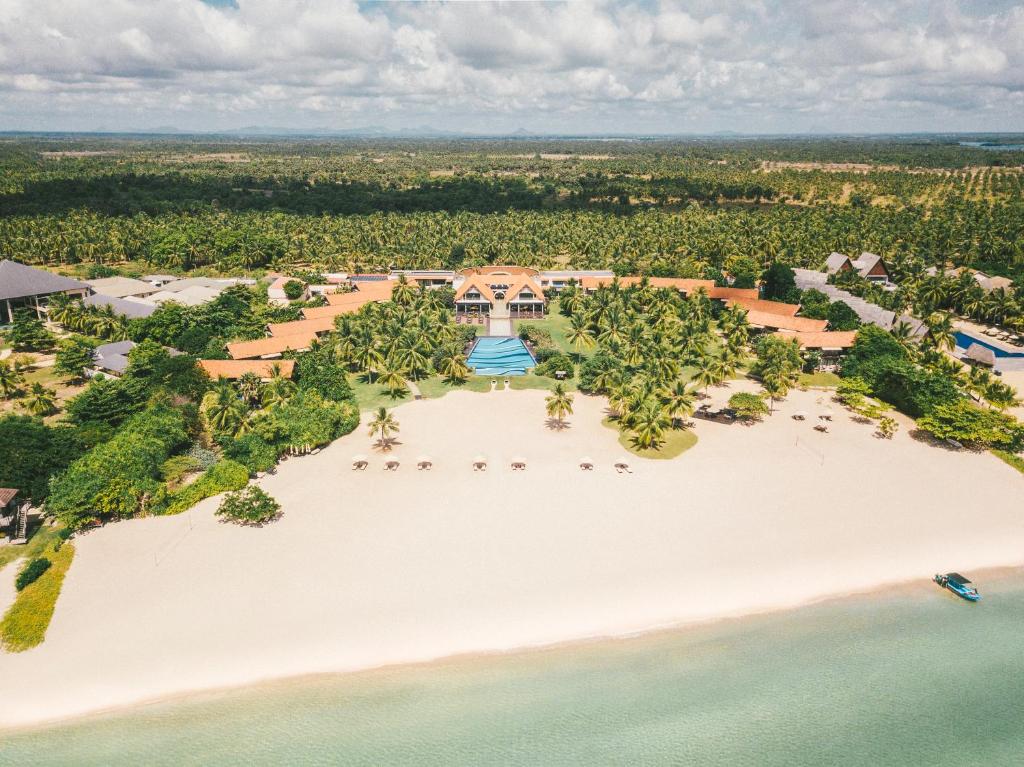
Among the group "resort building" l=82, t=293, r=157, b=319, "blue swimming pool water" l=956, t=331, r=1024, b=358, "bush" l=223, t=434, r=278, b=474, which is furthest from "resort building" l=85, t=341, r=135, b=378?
"blue swimming pool water" l=956, t=331, r=1024, b=358

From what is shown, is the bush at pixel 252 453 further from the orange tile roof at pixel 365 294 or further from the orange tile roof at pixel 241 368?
the orange tile roof at pixel 365 294

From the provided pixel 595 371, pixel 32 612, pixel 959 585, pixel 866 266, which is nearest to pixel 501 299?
pixel 595 371

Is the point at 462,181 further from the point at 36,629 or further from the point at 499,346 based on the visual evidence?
the point at 36,629

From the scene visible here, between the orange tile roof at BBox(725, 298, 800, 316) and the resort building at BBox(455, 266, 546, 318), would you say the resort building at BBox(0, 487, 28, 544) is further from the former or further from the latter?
the orange tile roof at BBox(725, 298, 800, 316)

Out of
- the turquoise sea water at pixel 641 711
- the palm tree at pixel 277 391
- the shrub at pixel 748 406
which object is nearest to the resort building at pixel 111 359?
the palm tree at pixel 277 391

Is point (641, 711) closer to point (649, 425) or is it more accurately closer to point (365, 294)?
point (649, 425)

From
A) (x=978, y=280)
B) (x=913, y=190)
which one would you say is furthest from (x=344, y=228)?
(x=913, y=190)

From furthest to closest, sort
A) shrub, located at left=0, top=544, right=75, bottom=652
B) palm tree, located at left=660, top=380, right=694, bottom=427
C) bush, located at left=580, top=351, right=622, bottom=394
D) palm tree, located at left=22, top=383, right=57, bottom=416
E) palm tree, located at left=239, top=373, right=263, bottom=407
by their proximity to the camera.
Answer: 1. bush, located at left=580, top=351, right=622, bottom=394
2. palm tree, located at left=239, top=373, right=263, bottom=407
3. palm tree, located at left=22, top=383, right=57, bottom=416
4. palm tree, located at left=660, top=380, right=694, bottom=427
5. shrub, located at left=0, top=544, right=75, bottom=652
